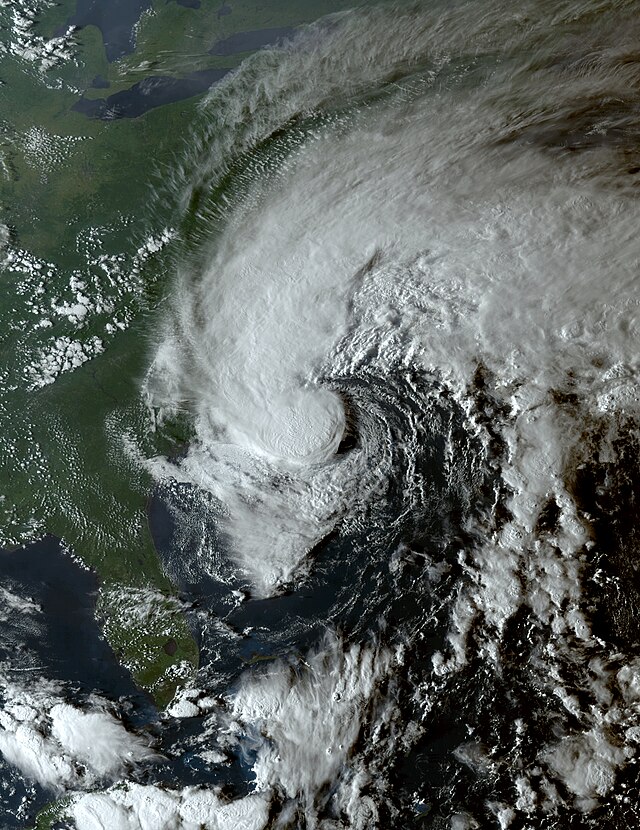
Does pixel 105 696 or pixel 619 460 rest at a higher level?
pixel 105 696

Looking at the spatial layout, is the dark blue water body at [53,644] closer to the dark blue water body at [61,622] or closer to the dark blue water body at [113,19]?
the dark blue water body at [61,622]

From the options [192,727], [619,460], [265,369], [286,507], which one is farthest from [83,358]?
[619,460]

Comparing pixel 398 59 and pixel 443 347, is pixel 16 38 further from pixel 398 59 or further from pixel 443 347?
pixel 443 347

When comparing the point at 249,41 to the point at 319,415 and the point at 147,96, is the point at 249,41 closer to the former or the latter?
the point at 147,96

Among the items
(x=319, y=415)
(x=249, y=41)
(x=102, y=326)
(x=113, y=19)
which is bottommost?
(x=319, y=415)

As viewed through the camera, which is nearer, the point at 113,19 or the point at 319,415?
the point at 319,415

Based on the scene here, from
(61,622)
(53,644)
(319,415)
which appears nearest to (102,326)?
(319,415)
